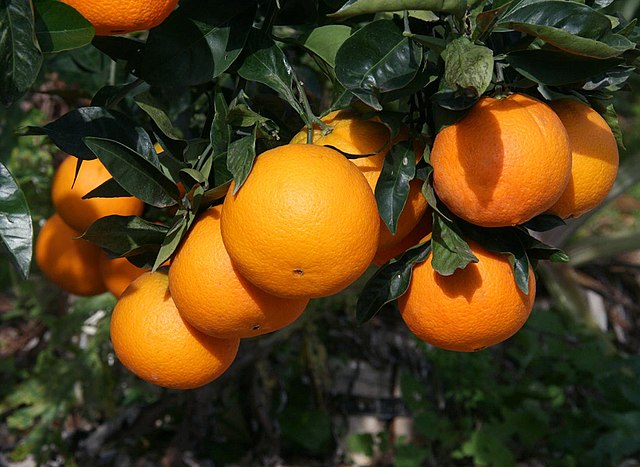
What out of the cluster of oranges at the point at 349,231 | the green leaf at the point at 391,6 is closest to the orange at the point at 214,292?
the cluster of oranges at the point at 349,231

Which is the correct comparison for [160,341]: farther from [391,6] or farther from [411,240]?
[391,6]

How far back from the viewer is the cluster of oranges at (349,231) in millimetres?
589

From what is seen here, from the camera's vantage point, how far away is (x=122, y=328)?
2.38 feet

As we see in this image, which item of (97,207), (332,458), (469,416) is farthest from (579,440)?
(97,207)

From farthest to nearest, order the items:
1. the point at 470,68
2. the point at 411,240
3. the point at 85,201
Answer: the point at 85,201
the point at 411,240
the point at 470,68

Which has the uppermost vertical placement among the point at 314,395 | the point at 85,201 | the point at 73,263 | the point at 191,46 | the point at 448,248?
the point at 191,46

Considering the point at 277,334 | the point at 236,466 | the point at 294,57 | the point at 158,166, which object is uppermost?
the point at 158,166

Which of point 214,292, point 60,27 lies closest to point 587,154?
point 214,292

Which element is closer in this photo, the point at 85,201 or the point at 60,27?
the point at 60,27

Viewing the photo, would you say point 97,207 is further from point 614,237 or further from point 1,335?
point 614,237

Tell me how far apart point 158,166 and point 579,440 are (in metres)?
1.49

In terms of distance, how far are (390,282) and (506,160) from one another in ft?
0.54

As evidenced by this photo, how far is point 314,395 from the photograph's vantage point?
6.52 ft

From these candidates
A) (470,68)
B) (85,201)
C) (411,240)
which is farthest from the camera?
(85,201)
